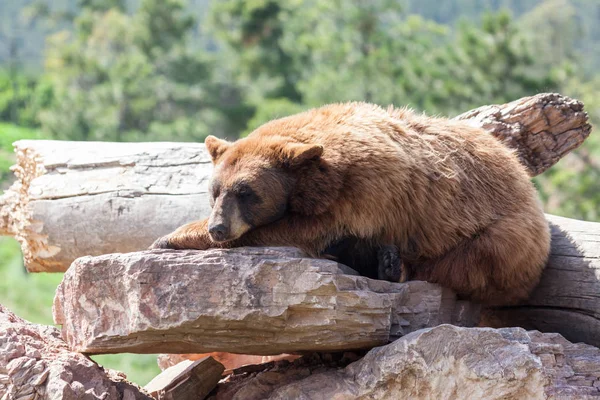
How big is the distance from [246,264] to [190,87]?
2169 centimetres

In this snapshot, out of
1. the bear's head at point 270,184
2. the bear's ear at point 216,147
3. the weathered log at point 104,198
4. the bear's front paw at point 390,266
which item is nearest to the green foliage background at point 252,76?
the weathered log at point 104,198

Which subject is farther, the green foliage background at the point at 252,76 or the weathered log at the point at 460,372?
the green foliage background at the point at 252,76

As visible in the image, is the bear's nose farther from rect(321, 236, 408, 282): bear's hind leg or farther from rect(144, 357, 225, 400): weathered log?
rect(144, 357, 225, 400): weathered log

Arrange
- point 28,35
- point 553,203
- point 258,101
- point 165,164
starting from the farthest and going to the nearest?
1. point 28,35
2. point 258,101
3. point 553,203
4. point 165,164

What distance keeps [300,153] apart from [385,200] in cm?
65

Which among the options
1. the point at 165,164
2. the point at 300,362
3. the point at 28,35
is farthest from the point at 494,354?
the point at 28,35

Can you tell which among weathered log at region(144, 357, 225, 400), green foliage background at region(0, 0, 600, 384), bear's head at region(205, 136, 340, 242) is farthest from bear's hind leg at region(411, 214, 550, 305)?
green foliage background at region(0, 0, 600, 384)

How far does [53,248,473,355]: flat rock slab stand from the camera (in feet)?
15.0

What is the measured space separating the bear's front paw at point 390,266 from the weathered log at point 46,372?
176 cm

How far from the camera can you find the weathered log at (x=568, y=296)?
5.65 metres

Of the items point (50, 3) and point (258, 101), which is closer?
point (258, 101)

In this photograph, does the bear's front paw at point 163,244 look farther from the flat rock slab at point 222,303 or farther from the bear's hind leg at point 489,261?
the bear's hind leg at point 489,261

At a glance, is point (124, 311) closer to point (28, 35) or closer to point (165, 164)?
point (165, 164)

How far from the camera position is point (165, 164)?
22.0 feet
